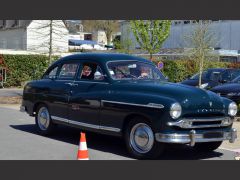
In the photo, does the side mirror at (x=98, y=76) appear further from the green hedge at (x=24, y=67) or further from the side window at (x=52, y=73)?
the green hedge at (x=24, y=67)

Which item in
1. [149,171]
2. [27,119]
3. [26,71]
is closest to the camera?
[149,171]

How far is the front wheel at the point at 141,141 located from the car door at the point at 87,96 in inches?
35.9

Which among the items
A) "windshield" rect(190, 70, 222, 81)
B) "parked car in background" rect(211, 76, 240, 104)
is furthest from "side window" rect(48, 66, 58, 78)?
"windshield" rect(190, 70, 222, 81)

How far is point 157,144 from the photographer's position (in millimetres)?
7965

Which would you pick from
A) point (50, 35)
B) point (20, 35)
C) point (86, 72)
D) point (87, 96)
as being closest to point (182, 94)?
point (87, 96)

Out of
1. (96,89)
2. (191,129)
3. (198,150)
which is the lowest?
(198,150)

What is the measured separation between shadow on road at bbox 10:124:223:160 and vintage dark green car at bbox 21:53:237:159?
28cm

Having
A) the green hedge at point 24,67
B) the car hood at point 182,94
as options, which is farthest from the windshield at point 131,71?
the green hedge at point 24,67

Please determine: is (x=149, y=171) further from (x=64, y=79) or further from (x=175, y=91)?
(x=64, y=79)

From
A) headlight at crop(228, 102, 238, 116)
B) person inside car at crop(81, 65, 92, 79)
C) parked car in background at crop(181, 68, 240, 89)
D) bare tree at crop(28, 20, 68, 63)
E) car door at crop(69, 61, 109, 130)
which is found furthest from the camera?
bare tree at crop(28, 20, 68, 63)

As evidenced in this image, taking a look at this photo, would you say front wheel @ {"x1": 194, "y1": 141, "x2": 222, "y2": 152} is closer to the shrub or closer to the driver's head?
the driver's head

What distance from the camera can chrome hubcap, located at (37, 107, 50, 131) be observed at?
1064cm

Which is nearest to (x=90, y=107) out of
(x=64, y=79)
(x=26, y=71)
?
(x=64, y=79)

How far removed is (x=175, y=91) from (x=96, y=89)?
69.8 inches
